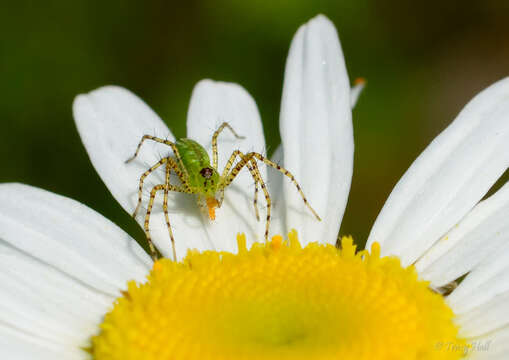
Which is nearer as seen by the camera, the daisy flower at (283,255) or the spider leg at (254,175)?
the daisy flower at (283,255)

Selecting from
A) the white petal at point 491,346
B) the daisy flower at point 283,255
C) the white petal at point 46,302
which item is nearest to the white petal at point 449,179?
the daisy flower at point 283,255

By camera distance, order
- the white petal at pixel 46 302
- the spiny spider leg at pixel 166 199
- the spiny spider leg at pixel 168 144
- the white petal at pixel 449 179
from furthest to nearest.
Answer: the spiny spider leg at pixel 168 144 < the spiny spider leg at pixel 166 199 < the white petal at pixel 449 179 < the white petal at pixel 46 302

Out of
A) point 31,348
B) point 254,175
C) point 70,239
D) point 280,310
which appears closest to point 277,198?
point 254,175

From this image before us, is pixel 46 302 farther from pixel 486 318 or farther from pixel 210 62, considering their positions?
pixel 210 62

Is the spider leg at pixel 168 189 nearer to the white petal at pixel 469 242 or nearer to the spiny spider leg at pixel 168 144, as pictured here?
the spiny spider leg at pixel 168 144

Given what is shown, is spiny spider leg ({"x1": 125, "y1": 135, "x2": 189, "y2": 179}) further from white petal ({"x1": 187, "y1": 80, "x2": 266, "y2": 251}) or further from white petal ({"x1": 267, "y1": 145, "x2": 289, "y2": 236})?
white petal ({"x1": 267, "y1": 145, "x2": 289, "y2": 236})
